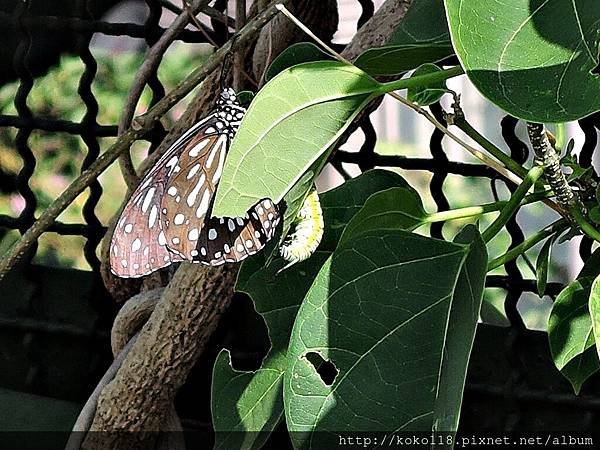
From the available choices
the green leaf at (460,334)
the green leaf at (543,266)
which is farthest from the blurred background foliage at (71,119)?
the green leaf at (460,334)

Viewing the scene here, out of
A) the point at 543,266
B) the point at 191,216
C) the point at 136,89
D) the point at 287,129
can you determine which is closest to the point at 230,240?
the point at 191,216

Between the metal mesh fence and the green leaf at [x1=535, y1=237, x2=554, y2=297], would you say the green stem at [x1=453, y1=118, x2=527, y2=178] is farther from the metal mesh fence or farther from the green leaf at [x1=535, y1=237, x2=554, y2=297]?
the metal mesh fence

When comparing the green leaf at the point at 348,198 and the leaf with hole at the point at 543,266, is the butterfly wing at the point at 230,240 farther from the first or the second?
the leaf with hole at the point at 543,266

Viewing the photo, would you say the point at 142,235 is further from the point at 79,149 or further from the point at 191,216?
the point at 79,149

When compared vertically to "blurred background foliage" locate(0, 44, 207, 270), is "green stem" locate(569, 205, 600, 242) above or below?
above

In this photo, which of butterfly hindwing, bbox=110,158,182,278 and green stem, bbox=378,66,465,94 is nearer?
green stem, bbox=378,66,465,94

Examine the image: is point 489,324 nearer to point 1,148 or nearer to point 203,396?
point 203,396

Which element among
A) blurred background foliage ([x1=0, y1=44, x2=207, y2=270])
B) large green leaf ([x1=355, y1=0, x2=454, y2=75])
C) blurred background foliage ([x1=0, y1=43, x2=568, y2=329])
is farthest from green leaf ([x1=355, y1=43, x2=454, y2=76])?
blurred background foliage ([x1=0, y1=44, x2=207, y2=270])

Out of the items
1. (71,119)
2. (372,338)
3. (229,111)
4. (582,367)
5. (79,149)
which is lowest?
(79,149)
